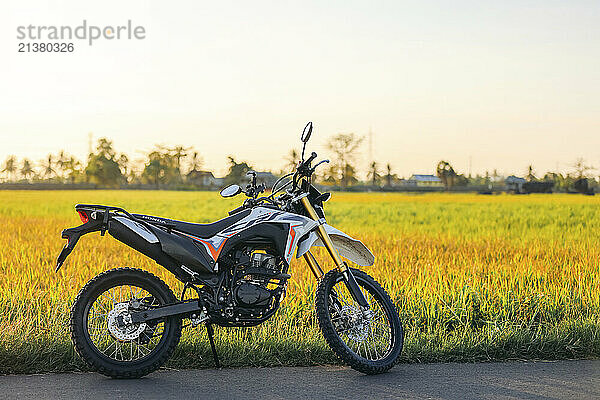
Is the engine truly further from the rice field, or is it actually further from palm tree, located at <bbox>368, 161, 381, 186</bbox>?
palm tree, located at <bbox>368, 161, 381, 186</bbox>

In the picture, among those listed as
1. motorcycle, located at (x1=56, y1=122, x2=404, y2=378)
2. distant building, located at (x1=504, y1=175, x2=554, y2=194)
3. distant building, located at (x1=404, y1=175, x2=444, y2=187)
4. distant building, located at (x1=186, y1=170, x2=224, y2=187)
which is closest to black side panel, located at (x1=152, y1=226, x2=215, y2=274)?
motorcycle, located at (x1=56, y1=122, x2=404, y2=378)

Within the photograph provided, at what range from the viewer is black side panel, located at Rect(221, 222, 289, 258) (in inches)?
191

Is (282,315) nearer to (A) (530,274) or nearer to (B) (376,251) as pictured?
(A) (530,274)

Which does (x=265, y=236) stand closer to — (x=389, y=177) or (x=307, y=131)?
(x=307, y=131)

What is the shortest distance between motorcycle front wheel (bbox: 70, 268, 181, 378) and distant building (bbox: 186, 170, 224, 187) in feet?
189

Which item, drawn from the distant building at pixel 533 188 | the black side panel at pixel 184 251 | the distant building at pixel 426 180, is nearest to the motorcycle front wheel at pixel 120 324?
the black side panel at pixel 184 251

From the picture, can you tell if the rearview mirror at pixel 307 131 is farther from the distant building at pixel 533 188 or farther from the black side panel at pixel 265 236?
the distant building at pixel 533 188

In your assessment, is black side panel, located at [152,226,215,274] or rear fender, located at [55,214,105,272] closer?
rear fender, located at [55,214,105,272]

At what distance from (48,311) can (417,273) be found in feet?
13.6

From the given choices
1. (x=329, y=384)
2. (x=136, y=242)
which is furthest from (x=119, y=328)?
(x=329, y=384)

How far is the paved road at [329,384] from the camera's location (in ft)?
14.0

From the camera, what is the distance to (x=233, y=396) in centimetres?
424

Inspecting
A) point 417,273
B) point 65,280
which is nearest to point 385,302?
point 417,273

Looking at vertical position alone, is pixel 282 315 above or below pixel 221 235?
below
